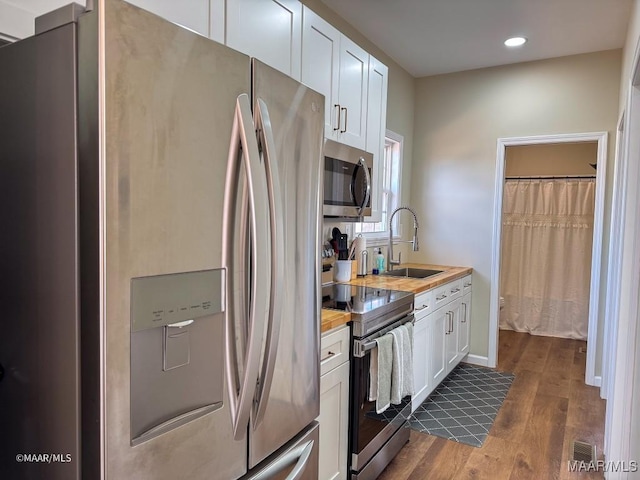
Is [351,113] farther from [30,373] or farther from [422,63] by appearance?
[30,373]

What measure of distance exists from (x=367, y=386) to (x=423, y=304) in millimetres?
935

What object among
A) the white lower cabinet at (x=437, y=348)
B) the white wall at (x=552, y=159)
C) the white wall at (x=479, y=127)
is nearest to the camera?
the white lower cabinet at (x=437, y=348)

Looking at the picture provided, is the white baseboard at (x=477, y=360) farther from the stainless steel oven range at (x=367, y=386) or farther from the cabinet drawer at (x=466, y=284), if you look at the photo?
the stainless steel oven range at (x=367, y=386)

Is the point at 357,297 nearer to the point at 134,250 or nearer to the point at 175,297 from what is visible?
the point at 175,297

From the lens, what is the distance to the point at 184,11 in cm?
134

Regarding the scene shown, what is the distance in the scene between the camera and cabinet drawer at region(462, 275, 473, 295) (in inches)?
147

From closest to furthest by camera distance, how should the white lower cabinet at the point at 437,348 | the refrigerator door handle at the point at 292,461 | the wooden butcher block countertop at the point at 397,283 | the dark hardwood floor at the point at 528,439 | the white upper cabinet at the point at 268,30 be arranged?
1. the refrigerator door handle at the point at 292,461
2. the white upper cabinet at the point at 268,30
3. the wooden butcher block countertop at the point at 397,283
4. the dark hardwood floor at the point at 528,439
5. the white lower cabinet at the point at 437,348

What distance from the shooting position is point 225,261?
3.23ft

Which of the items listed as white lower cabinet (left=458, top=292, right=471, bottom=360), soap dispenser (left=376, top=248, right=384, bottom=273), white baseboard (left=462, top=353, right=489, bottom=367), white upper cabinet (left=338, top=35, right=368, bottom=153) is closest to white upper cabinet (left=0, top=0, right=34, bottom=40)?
white upper cabinet (left=338, top=35, right=368, bottom=153)

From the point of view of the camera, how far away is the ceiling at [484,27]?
275 centimetres

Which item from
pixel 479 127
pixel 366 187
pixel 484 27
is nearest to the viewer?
pixel 366 187

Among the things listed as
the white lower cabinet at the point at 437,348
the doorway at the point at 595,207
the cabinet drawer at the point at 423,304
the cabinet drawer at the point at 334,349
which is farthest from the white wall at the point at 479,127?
the cabinet drawer at the point at 334,349

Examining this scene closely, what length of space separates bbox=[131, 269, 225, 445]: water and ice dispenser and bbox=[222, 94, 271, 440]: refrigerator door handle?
36 mm

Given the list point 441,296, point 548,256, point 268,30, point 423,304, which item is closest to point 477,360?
point 441,296
